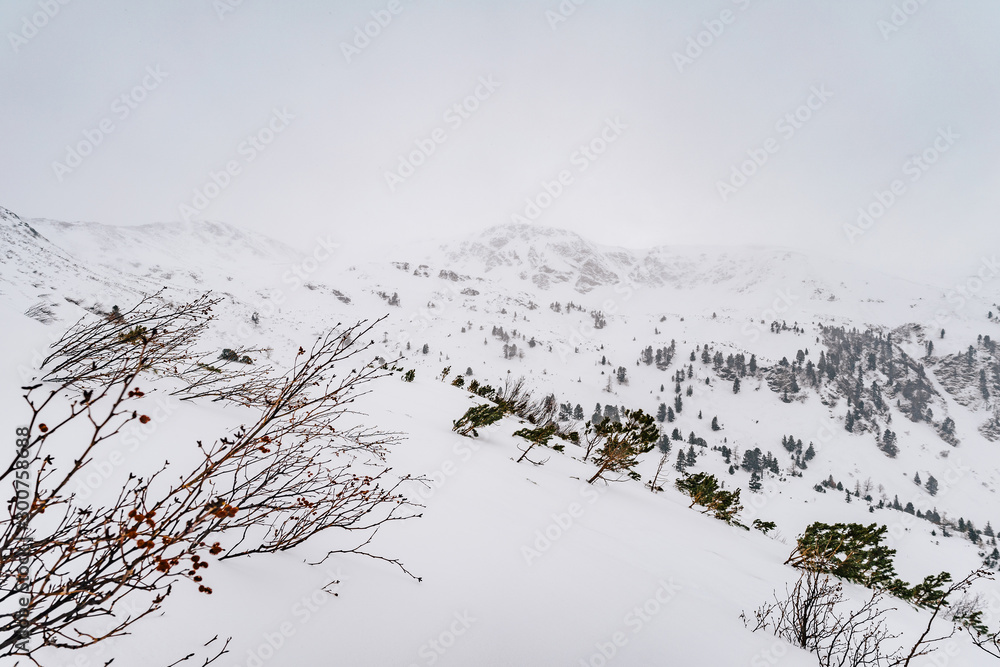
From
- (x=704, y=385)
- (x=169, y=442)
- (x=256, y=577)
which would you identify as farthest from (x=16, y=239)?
(x=704, y=385)

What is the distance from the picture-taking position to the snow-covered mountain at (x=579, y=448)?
139 cm

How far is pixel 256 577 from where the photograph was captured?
134cm

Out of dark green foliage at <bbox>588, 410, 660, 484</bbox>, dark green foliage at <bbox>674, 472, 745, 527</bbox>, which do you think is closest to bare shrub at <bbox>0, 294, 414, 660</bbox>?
dark green foliage at <bbox>588, 410, 660, 484</bbox>

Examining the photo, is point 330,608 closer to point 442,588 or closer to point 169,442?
point 442,588
